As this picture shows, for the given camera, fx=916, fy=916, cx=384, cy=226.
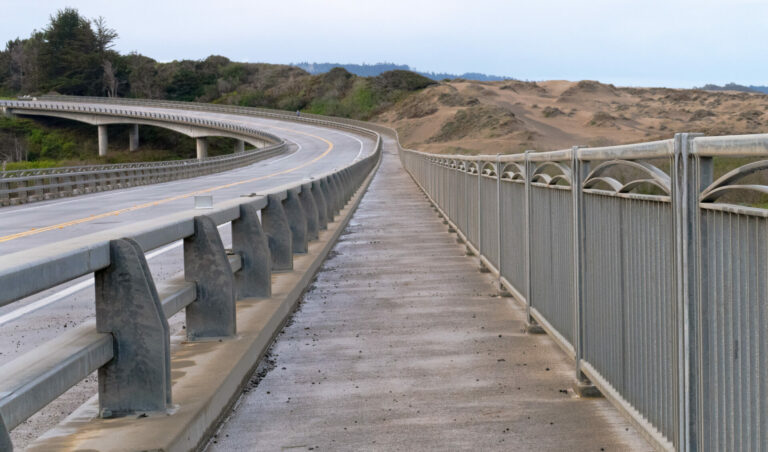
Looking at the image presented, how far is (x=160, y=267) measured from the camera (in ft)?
46.1

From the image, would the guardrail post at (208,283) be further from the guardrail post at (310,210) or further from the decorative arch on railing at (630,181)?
the guardrail post at (310,210)

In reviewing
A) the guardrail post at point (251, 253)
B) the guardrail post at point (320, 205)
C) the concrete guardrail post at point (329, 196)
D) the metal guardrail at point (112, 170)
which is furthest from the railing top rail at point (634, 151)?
the metal guardrail at point (112, 170)

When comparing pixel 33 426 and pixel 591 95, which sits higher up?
pixel 591 95

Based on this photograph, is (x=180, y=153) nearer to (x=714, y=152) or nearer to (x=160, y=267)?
(x=160, y=267)

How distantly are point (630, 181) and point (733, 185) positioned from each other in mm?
1697

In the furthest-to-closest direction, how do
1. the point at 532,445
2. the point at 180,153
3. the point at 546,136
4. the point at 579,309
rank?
the point at 180,153
the point at 546,136
the point at 579,309
the point at 532,445

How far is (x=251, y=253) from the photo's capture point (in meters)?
8.91

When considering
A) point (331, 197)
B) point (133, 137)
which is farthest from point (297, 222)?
point (133, 137)

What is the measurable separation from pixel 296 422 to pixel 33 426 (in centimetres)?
167

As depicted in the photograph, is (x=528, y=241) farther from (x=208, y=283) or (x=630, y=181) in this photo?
(x=630, y=181)

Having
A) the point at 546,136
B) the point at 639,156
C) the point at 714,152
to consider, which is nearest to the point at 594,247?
the point at 639,156

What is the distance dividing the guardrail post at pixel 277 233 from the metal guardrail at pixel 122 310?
239 cm

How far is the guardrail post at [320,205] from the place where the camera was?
16.7 meters

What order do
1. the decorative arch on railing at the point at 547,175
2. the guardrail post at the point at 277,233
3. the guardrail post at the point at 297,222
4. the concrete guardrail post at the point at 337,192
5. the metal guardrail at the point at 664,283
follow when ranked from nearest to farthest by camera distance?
1. the metal guardrail at the point at 664,283
2. the decorative arch on railing at the point at 547,175
3. the guardrail post at the point at 277,233
4. the guardrail post at the point at 297,222
5. the concrete guardrail post at the point at 337,192
